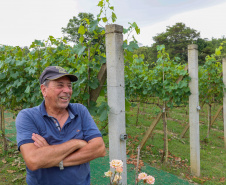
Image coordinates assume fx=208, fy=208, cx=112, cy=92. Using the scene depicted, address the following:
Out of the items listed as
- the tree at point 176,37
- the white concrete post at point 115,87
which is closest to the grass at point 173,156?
the white concrete post at point 115,87

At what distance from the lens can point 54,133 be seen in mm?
1724

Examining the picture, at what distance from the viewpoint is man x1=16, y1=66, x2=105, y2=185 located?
62.2 inches

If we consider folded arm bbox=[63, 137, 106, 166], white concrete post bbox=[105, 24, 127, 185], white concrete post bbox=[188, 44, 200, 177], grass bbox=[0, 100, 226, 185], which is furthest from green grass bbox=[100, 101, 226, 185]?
folded arm bbox=[63, 137, 106, 166]

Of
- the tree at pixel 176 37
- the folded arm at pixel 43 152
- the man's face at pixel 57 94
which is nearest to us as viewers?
the folded arm at pixel 43 152

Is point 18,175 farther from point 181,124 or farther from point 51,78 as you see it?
point 181,124

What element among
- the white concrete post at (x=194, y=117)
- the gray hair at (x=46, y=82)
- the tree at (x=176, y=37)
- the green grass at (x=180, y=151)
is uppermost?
the tree at (x=176, y=37)

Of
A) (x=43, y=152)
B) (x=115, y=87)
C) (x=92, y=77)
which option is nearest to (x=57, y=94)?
(x=43, y=152)

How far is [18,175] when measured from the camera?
4.27 m

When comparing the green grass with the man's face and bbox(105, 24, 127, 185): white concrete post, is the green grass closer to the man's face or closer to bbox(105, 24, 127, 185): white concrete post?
bbox(105, 24, 127, 185): white concrete post

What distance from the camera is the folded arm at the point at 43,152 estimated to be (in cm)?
153

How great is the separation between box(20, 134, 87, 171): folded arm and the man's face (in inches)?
12.7

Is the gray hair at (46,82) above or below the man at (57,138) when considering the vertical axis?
above

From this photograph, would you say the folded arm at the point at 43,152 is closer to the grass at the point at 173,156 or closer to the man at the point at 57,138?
the man at the point at 57,138

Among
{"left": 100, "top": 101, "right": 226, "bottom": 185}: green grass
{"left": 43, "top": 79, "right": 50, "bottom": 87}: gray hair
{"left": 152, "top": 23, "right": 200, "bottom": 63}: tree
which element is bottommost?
{"left": 100, "top": 101, "right": 226, "bottom": 185}: green grass
